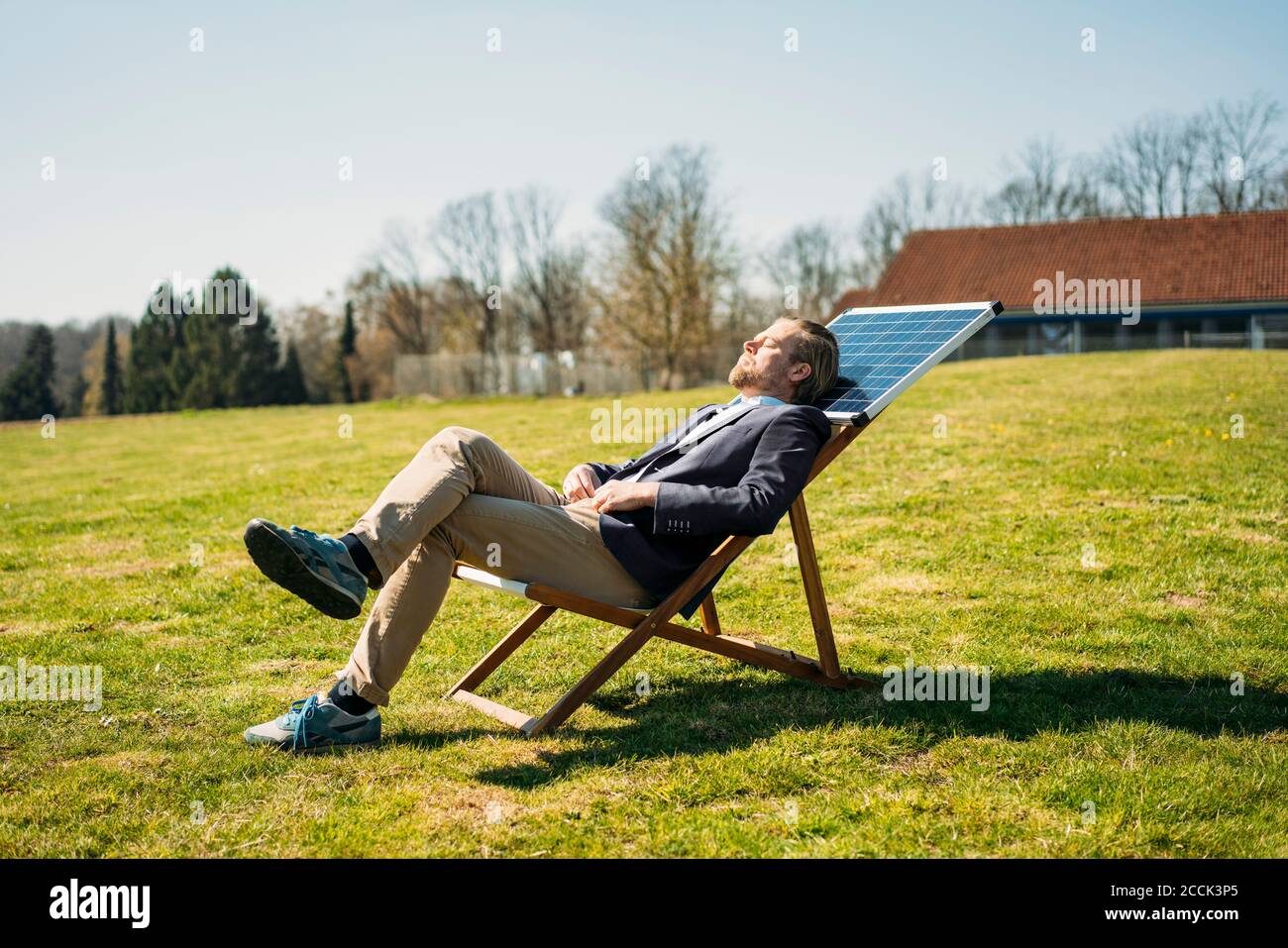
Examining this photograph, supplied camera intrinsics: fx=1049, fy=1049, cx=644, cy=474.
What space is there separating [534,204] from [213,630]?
4860 centimetres

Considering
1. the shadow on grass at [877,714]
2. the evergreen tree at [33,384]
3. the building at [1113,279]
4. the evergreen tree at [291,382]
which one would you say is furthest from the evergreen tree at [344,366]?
the shadow on grass at [877,714]

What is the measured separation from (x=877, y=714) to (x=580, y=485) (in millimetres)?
1435

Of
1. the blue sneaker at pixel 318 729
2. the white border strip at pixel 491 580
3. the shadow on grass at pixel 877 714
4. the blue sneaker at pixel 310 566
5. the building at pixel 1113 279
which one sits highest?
the building at pixel 1113 279

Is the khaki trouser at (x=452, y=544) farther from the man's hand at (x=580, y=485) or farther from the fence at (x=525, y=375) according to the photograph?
the fence at (x=525, y=375)

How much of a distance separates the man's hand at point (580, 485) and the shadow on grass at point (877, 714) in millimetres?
819

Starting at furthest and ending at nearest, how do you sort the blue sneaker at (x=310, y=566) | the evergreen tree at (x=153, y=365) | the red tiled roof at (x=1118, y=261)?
the evergreen tree at (x=153, y=365) < the red tiled roof at (x=1118, y=261) < the blue sneaker at (x=310, y=566)

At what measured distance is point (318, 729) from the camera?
11.8 ft

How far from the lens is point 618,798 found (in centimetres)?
319

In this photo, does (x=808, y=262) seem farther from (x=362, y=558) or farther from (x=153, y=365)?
(x=362, y=558)

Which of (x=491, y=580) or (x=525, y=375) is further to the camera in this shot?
(x=525, y=375)

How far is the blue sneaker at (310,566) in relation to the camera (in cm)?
318

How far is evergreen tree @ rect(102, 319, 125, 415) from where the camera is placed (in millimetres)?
49688

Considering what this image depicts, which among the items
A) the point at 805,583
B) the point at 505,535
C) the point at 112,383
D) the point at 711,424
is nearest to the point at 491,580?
the point at 505,535
